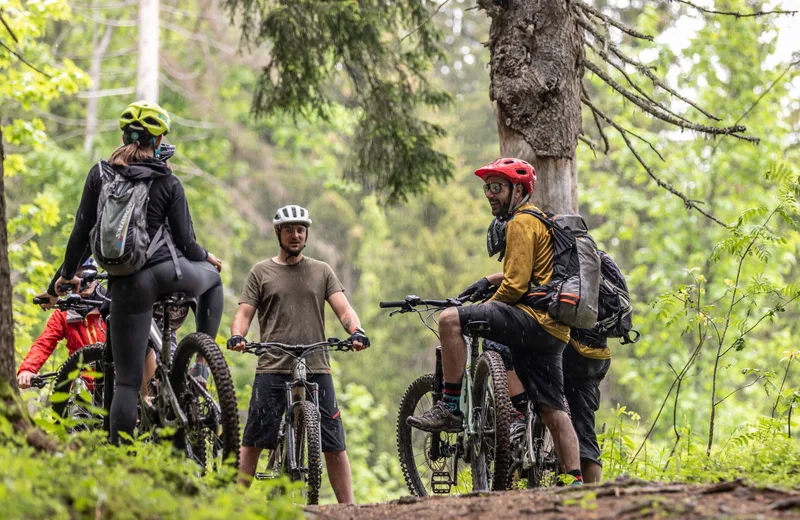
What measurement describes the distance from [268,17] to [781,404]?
269 inches

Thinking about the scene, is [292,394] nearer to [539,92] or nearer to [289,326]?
[289,326]

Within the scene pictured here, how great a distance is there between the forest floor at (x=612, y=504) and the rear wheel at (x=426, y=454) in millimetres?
1894

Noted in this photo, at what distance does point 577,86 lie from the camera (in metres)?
8.35

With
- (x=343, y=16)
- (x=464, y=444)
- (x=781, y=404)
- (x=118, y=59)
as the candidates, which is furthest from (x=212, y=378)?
(x=118, y=59)

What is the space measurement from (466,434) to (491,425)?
12.8 inches

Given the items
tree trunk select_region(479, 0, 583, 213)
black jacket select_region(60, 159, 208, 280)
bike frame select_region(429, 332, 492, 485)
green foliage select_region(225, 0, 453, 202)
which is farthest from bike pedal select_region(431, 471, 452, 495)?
green foliage select_region(225, 0, 453, 202)

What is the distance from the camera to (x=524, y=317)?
6371 millimetres

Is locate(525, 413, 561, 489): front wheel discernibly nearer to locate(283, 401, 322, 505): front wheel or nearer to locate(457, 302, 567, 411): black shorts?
locate(457, 302, 567, 411): black shorts

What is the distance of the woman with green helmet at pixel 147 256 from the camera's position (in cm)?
585

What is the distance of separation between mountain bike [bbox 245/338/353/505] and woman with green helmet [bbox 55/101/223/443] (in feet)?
2.85

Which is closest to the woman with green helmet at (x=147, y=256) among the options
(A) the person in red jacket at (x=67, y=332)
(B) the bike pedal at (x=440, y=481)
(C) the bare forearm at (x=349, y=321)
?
(C) the bare forearm at (x=349, y=321)

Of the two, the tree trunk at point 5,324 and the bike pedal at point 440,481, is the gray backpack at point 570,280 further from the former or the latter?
the tree trunk at point 5,324

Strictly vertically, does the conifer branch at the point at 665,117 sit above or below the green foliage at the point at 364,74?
below

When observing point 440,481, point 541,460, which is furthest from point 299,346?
point 541,460
